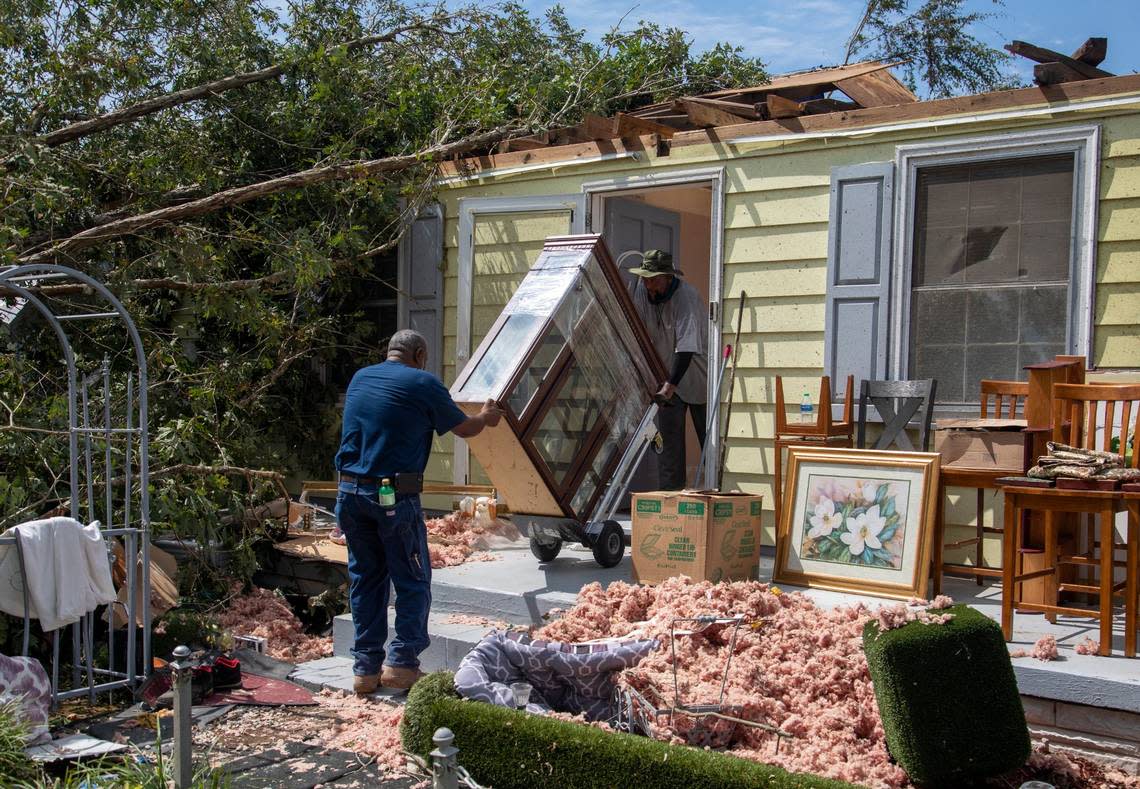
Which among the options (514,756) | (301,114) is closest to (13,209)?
(301,114)

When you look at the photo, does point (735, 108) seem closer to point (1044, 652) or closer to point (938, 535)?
point (938, 535)

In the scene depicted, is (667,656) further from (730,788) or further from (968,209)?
(968,209)

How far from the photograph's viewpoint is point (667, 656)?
14.9 ft

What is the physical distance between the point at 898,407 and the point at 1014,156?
62.6 inches

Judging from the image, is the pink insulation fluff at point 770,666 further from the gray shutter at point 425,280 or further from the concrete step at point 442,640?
the gray shutter at point 425,280

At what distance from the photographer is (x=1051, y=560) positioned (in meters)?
4.89

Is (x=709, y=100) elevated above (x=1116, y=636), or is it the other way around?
(x=709, y=100)

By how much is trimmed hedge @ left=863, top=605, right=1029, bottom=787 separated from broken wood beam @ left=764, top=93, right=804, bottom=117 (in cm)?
414

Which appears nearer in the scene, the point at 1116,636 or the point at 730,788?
the point at 730,788

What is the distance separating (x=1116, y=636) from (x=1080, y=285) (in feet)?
7.04

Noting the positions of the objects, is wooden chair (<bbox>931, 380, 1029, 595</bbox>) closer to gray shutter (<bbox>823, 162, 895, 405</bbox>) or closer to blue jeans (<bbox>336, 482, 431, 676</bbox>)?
gray shutter (<bbox>823, 162, 895, 405</bbox>)

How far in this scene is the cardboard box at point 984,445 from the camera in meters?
5.24

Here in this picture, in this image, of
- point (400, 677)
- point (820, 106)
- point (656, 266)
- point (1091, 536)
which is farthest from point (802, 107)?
point (400, 677)

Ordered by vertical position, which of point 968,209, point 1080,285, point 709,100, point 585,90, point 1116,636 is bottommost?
point 1116,636
